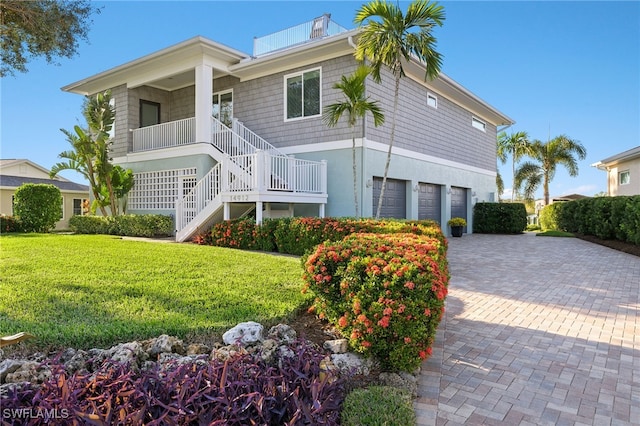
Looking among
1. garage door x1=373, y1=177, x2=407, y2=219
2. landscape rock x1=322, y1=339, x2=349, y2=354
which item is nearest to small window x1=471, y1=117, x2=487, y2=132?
garage door x1=373, y1=177, x2=407, y2=219

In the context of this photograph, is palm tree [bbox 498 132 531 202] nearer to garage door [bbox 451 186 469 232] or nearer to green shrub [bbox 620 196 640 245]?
garage door [bbox 451 186 469 232]

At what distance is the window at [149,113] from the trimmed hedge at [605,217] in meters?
17.8

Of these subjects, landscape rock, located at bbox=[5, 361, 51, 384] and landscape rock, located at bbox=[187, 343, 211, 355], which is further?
landscape rock, located at bbox=[187, 343, 211, 355]

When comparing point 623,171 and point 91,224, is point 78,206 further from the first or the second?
point 623,171

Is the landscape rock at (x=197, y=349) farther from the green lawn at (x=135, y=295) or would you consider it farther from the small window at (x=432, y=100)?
the small window at (x=432, y=100)

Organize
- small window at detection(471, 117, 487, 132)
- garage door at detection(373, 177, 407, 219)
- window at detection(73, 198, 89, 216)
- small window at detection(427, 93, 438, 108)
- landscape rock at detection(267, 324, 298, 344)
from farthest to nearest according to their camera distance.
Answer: window at detection(73, 198, 89, 216) → small window at detection(471, 117, 487, 132) → small window at detection(427, 93, 438, 108) → garage door at detection(373, 177, 407, 219) → landscape rock at detection(267, 324, 298, 344)

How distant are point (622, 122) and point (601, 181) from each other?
8.42 meters

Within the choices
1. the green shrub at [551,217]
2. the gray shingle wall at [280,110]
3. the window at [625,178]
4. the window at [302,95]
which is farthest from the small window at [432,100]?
the window at [625,178]

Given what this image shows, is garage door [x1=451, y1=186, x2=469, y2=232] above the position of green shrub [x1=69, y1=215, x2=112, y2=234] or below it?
above

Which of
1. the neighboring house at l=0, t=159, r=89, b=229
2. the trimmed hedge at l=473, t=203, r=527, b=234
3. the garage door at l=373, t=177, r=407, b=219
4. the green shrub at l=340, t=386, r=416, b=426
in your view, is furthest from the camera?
the neighboring house at l=0, t=159, r=89, b=229

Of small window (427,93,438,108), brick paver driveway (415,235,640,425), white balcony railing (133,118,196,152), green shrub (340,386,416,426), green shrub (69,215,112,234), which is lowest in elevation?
brick paver driveway (415,235,640,425)

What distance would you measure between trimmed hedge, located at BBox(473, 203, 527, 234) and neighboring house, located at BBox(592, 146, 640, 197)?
6.68 metres

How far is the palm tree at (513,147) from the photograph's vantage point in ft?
99.7

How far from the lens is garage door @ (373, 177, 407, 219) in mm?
12781
